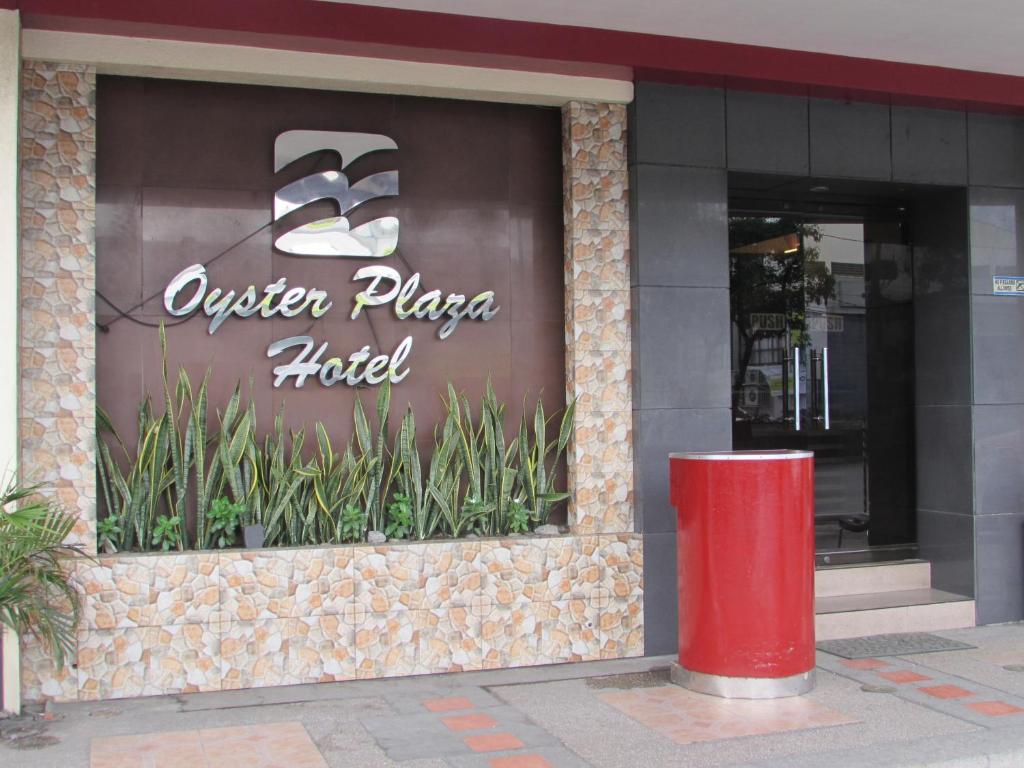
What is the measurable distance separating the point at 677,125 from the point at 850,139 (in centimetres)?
132

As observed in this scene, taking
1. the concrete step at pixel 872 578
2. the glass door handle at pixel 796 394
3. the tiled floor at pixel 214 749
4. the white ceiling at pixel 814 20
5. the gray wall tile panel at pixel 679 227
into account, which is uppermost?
the white ceiling at pixel 814 20

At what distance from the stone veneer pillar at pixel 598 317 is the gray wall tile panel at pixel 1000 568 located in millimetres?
2685

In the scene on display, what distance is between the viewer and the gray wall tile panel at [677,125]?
6.51 meters

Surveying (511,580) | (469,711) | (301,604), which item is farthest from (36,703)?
(511,580)

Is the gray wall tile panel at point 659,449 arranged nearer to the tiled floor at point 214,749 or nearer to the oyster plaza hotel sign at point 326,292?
the oyster plaza hotel sign at point 326,292

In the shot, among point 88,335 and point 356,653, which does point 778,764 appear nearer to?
point 356,653

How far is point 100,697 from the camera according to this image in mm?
5484

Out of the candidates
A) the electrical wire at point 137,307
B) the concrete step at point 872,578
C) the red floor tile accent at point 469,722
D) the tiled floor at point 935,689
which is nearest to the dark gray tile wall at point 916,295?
the concrete step at point 872,578

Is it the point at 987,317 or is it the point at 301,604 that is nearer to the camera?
the point at 301,604

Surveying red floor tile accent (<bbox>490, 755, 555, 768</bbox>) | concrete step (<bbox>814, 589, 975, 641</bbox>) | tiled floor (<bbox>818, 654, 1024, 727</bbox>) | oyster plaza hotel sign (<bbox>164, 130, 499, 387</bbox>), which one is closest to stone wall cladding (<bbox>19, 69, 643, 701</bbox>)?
oyster plaza hotel sign (<bbox>164, 130, 499, 387</bbox>)

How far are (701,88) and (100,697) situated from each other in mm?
4910

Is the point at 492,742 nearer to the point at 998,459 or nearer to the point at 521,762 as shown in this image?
the point at 521,762

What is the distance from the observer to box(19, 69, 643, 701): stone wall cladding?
5.53 meters

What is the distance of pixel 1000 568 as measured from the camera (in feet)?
24.1
